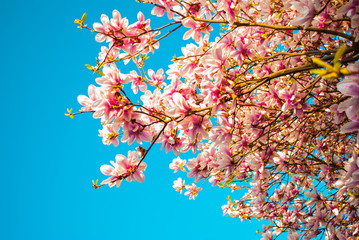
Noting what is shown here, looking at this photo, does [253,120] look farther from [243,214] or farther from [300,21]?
[243,214]

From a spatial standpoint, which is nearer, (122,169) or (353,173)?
(353,173)

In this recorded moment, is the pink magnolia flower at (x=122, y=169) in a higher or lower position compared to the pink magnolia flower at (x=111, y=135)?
lower

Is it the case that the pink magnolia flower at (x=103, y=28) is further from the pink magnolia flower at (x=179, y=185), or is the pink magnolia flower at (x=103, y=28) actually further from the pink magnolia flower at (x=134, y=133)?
the pink magnolia flower at (x=179, y=185)

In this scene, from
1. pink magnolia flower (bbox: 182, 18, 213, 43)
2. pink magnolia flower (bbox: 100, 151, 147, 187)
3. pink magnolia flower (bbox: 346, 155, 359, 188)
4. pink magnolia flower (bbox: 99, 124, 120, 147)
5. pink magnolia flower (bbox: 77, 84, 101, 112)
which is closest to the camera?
pink magnolia flower (bbox: 346, 155, 359, 188)

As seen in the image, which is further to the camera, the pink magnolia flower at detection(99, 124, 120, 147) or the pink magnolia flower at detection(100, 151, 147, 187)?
the pink magnolia flower at detection(99, 124, 120, 147)

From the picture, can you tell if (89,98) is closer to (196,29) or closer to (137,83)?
(137,83)

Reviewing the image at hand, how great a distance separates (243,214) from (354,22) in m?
3.82

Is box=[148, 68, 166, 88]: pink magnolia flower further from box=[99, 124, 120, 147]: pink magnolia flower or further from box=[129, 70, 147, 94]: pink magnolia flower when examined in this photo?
box=[99, 124, 120, 147]: pink magnolia flower

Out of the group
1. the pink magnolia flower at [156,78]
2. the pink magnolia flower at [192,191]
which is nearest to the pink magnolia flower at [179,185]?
the pink magnolia flower at [192,191]

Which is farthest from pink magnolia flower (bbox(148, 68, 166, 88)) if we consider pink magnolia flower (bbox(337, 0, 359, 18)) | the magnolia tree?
pink magnolia flower (bbox(337, 0, 359, 18))

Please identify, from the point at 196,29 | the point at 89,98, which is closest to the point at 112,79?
the point at 89,98

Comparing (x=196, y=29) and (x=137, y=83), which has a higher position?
(x=196, y=29)

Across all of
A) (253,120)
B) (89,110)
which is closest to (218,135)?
(253,120)

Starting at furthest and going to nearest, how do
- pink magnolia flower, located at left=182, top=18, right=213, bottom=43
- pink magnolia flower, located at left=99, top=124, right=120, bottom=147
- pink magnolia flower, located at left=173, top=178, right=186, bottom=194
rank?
pink magnolia flower, located at left=173, top=178, right=186, bottom=194
pink magnolia flower, located at left=182, top=18, right=213, bottom=43
pink magnolia flower, located at left=99, top=124, right=120, bottom=147
